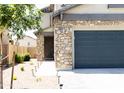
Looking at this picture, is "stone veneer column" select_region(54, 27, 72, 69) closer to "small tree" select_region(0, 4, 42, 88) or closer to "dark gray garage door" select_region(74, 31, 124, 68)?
"dark gray garage door" select_region(74, 31, 124, 68)

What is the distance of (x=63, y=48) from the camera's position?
18.2 m

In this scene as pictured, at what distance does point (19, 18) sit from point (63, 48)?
8.66 m

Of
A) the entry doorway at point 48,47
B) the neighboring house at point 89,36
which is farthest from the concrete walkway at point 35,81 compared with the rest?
the entry doorway at point 48,47

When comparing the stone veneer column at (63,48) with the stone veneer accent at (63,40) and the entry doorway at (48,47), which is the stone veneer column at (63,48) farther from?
the entry doorway at (48,47)

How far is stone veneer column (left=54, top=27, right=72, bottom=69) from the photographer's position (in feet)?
59.6

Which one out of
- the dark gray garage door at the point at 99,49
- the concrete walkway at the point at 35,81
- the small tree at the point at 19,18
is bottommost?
the concrete walkway at the point at 35,81

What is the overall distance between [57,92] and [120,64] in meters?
10.0

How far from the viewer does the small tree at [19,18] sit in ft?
31.1

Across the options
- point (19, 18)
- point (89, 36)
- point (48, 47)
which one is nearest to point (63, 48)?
point (89, 36)

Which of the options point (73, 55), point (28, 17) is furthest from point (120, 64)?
point (28, 17)

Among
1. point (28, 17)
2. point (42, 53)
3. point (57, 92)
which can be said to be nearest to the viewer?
point (57, 92)

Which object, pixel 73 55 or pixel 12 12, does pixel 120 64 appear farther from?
pixel 12 12

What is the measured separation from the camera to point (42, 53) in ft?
94.4

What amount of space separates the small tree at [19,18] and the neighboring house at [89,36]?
7.82 m
